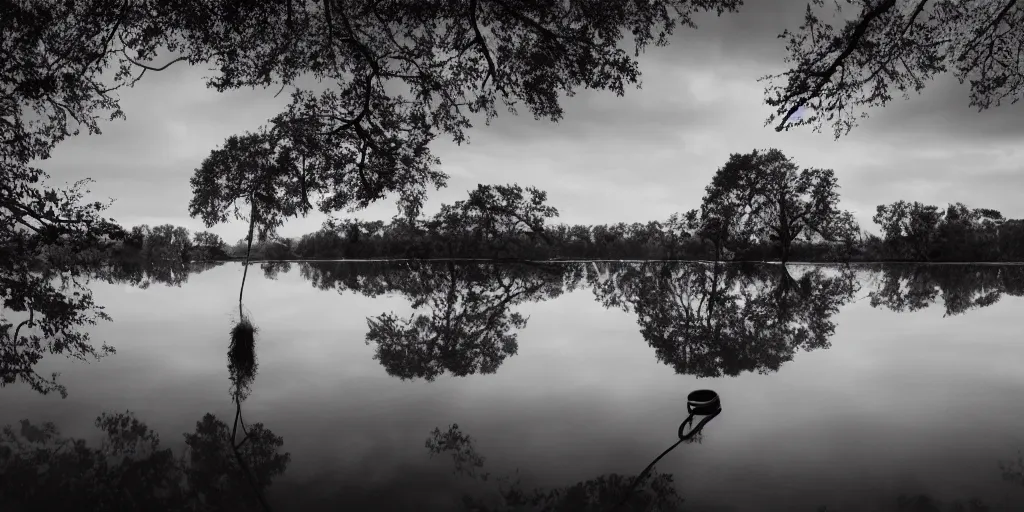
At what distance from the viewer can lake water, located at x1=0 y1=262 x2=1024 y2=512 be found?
3168mm

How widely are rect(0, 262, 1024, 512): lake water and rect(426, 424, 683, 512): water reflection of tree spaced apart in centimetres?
2

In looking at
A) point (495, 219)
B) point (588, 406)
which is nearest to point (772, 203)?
point (495, 219)

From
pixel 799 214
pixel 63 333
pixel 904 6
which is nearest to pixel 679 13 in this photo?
pixel 904 6

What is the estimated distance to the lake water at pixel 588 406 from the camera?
3168mm

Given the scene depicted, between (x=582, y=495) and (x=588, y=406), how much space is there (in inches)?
80.5

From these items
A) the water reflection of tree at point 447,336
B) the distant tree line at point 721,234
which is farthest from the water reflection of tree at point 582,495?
Result: the distant tree line at point 721,234

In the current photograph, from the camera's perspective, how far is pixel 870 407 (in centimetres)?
506

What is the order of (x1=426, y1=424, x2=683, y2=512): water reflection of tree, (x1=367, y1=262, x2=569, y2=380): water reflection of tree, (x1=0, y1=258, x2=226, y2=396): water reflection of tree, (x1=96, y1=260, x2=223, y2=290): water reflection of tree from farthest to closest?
(x1=96, y1=260, x2=223, y2=290): water reflection of tree < (x1=367, y1=262, x2=569, y2=380): water reflection of tree < (x1=0, y1=258, x2=226, y2=396): water reflection of tree < (x1=426, y1=424, x2=683, y2=512): water reflection of tree

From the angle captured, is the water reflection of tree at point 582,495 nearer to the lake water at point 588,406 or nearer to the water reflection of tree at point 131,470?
the lake water at point 588,406

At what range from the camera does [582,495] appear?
304cm

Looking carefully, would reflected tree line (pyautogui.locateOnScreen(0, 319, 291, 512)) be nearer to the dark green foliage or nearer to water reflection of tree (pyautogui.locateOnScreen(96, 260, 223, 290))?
water reflection of tree (pyautogui.locateOnScreen(96, 260, 223, 290))

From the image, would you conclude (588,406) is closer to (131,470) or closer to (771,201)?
(131,470)

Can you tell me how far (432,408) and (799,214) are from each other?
190ft

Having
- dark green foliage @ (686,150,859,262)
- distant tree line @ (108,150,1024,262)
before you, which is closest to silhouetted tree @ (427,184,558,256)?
distant tree line @ (108,150,1024,262)
